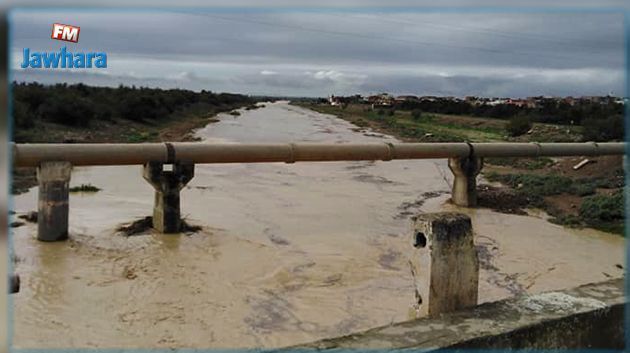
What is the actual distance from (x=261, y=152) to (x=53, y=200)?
107 inches

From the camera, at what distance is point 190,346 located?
490 centimetres

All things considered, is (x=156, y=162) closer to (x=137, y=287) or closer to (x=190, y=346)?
(x=137, y=287)

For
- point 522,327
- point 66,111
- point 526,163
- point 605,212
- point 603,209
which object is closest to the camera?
point 522,327

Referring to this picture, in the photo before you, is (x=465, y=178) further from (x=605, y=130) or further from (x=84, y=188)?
(x=605, y=130)

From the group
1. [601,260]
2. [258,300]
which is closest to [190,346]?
[258,300]

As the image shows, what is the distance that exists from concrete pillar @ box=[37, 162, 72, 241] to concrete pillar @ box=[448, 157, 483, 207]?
Result: 21.0 ft

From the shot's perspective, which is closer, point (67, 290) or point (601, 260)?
point (67, 290)

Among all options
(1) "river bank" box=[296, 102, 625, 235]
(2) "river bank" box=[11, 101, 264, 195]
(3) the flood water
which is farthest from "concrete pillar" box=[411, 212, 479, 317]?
(2) "river bank" box=[11, 101, 264, 195]

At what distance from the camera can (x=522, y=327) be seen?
2.85m

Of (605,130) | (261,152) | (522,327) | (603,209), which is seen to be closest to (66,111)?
(261,152)

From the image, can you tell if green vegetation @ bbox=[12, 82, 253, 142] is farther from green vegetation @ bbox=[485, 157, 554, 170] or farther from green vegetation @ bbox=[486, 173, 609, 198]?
green vegetation @ bbox=[485, 157, 554, 170]

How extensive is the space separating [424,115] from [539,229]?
4070cm

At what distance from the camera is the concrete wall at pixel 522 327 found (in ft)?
8.76

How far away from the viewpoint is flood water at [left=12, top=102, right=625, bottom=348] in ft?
17.6
